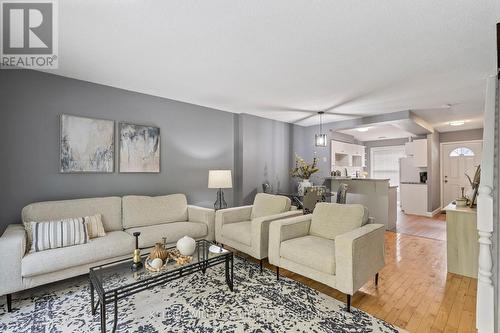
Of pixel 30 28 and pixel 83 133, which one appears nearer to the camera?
pixel 30 28

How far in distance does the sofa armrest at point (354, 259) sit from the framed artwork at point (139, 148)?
2981 mm

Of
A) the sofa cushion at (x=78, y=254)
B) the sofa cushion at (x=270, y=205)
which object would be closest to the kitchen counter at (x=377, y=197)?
the sofa cushion at (x=270, y=205)

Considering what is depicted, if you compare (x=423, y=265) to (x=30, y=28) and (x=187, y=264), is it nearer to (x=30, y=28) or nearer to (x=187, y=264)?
(x=187, y=264)

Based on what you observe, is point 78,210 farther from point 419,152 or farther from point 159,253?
point 419,152

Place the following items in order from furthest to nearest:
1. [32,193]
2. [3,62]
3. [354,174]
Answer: [354,174] < [32,193] < [3,62]

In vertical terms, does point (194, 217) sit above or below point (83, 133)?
below

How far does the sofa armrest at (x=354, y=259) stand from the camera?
209cm

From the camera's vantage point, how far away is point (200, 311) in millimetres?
2135

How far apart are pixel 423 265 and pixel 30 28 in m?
5.04

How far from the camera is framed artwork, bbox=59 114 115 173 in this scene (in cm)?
310

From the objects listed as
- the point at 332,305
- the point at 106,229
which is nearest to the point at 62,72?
the point at 106,229

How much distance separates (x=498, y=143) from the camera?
134cm

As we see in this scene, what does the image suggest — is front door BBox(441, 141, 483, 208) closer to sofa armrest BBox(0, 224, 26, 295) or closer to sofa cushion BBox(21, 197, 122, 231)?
sofa cushion BBox(21, 197, 122, 231)

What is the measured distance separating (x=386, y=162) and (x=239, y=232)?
23.6ft
